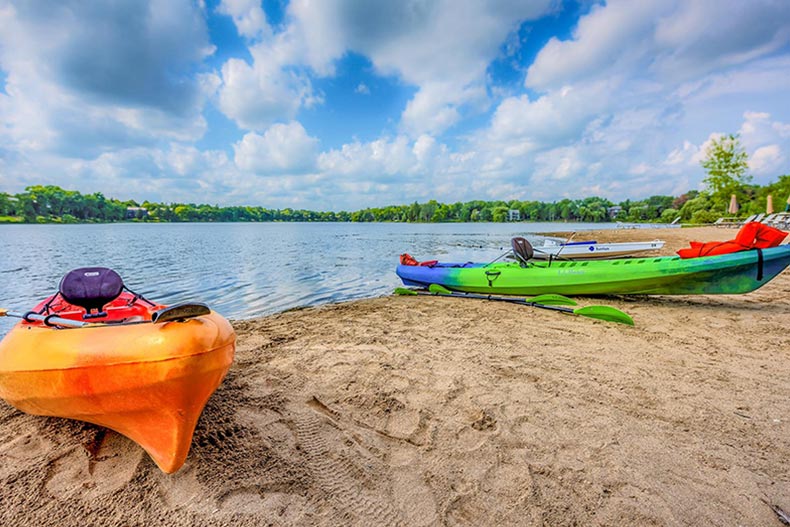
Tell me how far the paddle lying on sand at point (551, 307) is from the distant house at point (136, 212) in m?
124

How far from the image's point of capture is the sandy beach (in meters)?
2.22

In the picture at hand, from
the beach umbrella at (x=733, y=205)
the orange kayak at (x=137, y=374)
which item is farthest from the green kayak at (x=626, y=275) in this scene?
the beach umbrella at (x=733, y=205)

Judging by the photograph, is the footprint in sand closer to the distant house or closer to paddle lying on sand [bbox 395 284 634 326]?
paddle lying on sand [bbox 395 284 634 326]

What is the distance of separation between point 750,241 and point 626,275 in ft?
6.70

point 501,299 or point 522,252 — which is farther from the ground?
point 522,252

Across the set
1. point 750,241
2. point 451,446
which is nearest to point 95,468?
point 451,446

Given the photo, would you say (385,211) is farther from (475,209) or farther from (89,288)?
(89,288)

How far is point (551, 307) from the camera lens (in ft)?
24.4

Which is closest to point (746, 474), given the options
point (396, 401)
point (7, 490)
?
point (396, 401)

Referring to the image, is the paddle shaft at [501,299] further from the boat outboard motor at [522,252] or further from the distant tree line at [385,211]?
the distant tree line at [385,211]

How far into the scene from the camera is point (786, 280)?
945cm

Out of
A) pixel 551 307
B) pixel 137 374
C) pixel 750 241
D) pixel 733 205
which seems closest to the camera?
pixel 137 374

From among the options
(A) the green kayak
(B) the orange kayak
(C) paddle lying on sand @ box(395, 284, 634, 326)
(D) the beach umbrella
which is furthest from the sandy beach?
(D) the beach umbrella

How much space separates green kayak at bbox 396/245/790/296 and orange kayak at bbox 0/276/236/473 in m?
7.50
